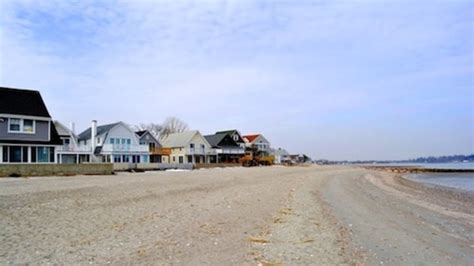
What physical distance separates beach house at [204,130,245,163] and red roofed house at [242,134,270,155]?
12.8 metres

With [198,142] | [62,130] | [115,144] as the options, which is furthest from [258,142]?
[62,130]

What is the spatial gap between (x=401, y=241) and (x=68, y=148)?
4205 cm

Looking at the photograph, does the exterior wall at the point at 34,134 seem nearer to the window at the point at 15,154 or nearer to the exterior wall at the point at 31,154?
the exterior wall at the point at 31,154

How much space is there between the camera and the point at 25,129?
33594 mm

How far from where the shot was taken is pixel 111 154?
51.6 metres

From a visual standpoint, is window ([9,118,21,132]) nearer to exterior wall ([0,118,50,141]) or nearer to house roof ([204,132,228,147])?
exterior wall ([0,118,50,141])

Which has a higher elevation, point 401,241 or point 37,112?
point 37,112

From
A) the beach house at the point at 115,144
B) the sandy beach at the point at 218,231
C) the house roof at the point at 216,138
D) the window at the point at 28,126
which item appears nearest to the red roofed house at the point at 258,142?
the house roof at the point at 216,138

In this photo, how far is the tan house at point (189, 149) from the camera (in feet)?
231

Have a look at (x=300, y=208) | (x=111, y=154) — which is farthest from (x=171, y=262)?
(x=111, y=154)

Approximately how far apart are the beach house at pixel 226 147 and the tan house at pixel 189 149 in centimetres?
179

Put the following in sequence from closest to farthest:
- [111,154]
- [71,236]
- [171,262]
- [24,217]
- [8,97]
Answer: [171,262] → [71,236] → [24,217] → [8,97] → [111,154]

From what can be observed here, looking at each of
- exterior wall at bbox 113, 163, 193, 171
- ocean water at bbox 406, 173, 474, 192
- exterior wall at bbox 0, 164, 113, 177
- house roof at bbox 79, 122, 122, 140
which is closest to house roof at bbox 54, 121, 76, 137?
house roof at bbox 79, 122, 122, 140

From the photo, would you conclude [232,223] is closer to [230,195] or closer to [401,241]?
[401,241]
